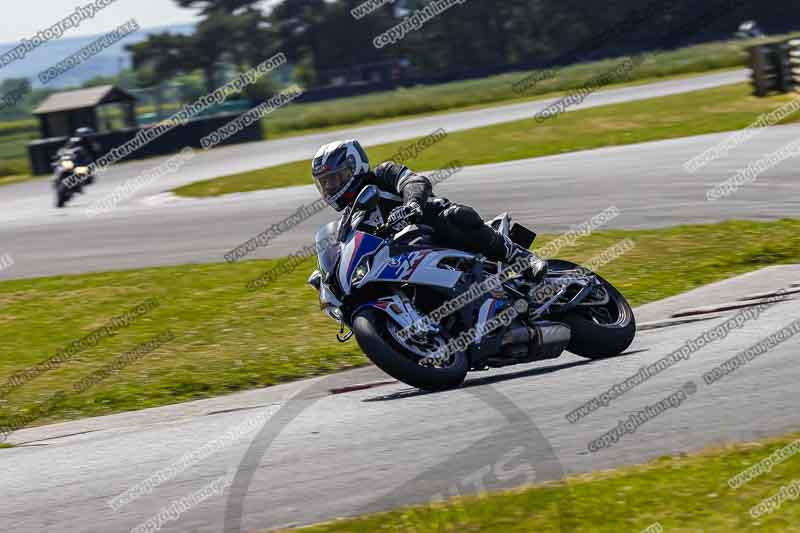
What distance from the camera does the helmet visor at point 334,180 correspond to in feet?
25.2

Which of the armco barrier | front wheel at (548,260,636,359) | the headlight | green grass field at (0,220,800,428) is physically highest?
the headlight

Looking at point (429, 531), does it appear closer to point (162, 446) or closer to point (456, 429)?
point (456, 429)

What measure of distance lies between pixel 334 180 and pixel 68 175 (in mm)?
20759

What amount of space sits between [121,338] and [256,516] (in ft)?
22.1

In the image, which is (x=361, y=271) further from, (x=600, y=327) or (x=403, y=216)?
(x=600, y=327)

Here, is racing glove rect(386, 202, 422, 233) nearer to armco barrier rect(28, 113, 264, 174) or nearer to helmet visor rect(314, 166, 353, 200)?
helmet visor rect(314, 166, 353, 200)

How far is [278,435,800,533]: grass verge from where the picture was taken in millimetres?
4824

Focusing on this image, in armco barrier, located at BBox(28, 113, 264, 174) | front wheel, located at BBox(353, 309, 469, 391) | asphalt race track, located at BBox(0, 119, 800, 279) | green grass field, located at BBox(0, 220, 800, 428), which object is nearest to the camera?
front wheel, located at BBox(353, 309, 469, 391)

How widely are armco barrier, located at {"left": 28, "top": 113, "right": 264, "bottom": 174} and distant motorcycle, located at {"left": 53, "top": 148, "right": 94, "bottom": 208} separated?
37.7ft

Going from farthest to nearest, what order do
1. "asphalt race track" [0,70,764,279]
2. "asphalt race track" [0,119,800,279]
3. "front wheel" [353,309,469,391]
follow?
"asphalt race track" [0,70,764,279], "asphalt race track" [0,119,800,279], "front wheel" [353,309,469,391]

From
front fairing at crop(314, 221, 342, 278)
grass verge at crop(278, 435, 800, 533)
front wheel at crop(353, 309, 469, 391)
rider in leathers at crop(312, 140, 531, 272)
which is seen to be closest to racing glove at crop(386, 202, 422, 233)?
rider in leathers at crop(312, 140, 531, 272)

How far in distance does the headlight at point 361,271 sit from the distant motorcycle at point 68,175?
68.8ft

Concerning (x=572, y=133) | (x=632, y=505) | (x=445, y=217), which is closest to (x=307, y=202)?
(x=572, y=133)

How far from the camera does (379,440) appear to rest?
21.6ft
